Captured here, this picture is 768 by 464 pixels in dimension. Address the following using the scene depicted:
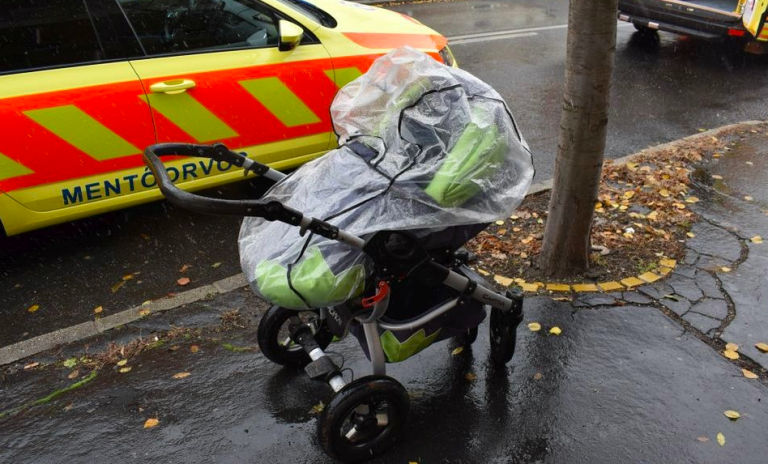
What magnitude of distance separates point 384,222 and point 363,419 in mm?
869

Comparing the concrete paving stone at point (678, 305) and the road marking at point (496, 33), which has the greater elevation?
the concrete paving stone at point (678, 305)

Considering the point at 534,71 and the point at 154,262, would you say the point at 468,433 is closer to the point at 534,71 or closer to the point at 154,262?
the point at 154,262

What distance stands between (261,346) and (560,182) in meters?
1.89

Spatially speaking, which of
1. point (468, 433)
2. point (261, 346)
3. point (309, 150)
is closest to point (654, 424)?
point (468, 433)

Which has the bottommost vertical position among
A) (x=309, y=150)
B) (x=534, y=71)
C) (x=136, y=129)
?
(x=534, y=71)

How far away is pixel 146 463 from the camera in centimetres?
293

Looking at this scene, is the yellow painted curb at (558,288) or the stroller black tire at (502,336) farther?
the yellow painted curb at (558,288)

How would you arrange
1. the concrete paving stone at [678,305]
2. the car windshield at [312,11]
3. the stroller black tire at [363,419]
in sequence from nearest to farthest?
1. the stroller black tire at [363,419]
2. the concrete paving stone at [678,305]
3. the car windshield at [312,11]

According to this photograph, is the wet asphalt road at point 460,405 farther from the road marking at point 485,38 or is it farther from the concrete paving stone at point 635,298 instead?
the road marking at point 485,38

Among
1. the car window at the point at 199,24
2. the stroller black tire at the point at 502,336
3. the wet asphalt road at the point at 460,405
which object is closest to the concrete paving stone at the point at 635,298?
the wet asphalt road at the point at 460,405

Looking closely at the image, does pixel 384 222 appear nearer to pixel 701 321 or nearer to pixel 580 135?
pixel 580 135

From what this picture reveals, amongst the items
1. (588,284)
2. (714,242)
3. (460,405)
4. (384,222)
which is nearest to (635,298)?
(588,284)

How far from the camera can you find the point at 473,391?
330 centimetres

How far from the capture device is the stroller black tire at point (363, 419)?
8.93 feet
